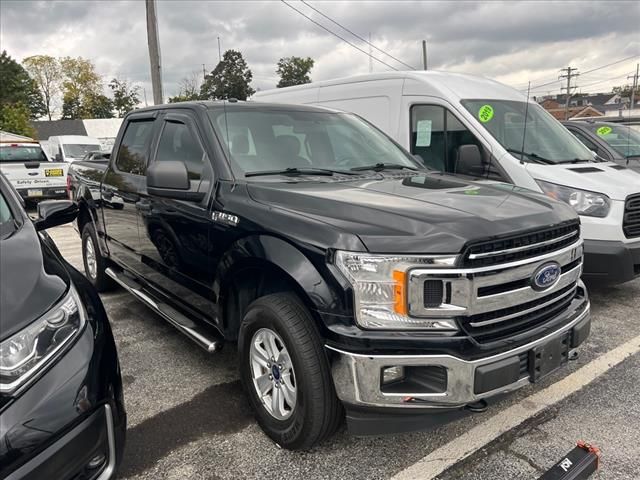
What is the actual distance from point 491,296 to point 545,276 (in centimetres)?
41

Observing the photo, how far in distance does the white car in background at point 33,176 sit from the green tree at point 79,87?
63.9m

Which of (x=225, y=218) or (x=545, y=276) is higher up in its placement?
(x=225, y=218)

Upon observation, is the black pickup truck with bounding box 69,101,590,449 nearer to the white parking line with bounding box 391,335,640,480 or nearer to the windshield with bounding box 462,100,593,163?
the white parking line with bounding box 391,335,640,480

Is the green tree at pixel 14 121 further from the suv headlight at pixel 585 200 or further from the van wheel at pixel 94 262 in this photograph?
the suv headlight at pixel 585 200

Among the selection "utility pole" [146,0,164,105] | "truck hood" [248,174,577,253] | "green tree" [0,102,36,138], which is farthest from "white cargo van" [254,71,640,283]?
"green tree" [0,102,36,138]

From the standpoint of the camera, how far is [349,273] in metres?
2.19

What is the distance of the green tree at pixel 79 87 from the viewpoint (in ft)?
228

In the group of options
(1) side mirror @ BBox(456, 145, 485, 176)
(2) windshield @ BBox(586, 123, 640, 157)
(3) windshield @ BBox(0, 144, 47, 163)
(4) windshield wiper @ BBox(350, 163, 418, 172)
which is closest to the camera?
(4) windshield wiper @ BBox(350, 163, 418, 172)

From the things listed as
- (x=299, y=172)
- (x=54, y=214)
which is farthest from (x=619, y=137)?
(x=54, y=214)

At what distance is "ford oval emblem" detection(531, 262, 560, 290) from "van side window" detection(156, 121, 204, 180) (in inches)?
79.5

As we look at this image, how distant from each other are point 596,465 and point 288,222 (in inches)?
73.6

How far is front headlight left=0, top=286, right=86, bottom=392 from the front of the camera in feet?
5.41

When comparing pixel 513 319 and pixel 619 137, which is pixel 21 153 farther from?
pixel 513 319

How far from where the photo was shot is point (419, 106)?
20.5 feet
